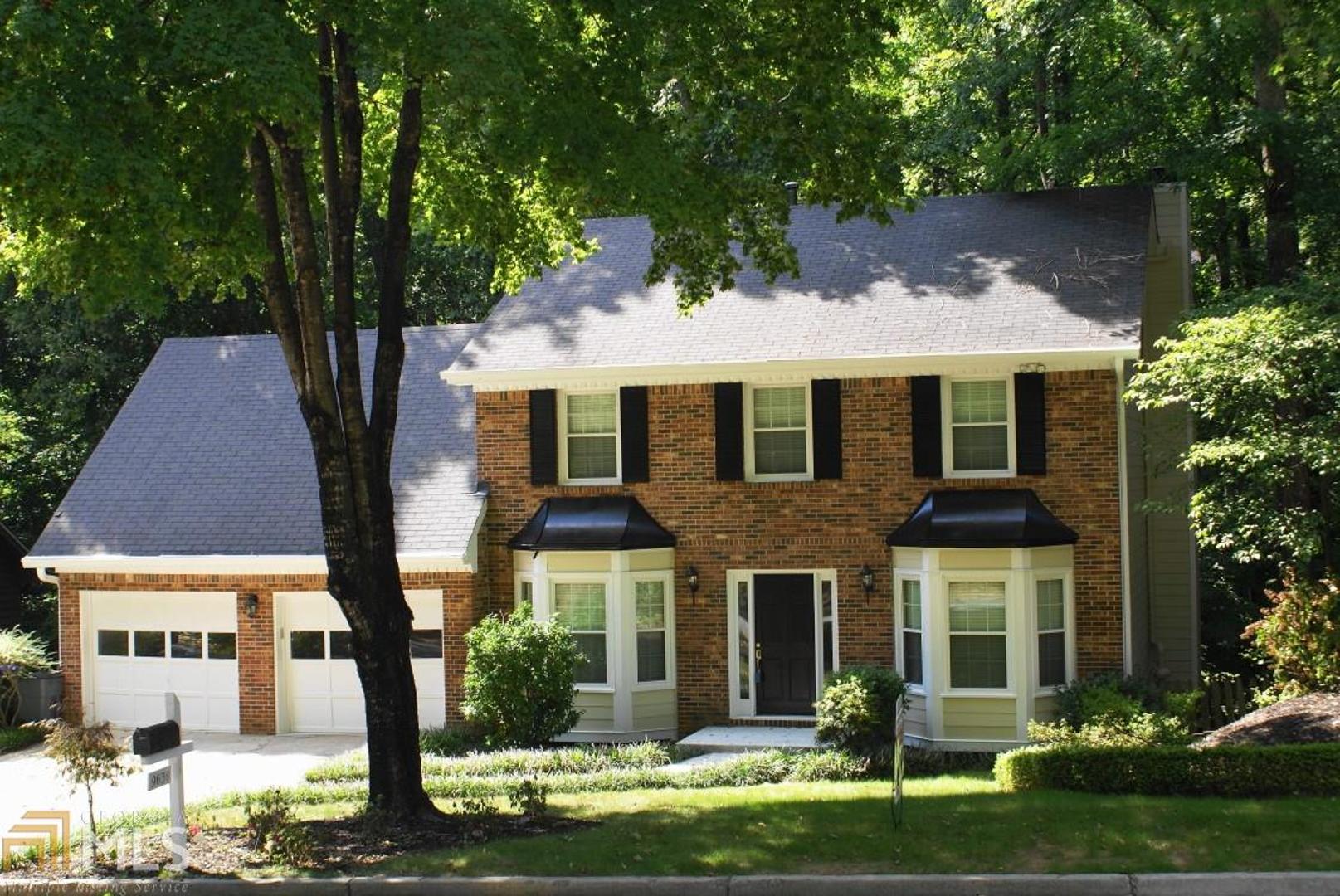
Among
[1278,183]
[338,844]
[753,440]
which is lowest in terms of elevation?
[338,844]

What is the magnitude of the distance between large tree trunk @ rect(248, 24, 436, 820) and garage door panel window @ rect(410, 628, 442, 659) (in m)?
8.48

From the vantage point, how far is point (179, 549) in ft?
73.9

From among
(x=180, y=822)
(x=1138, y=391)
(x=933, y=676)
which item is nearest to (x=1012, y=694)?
(x=933, y=676)

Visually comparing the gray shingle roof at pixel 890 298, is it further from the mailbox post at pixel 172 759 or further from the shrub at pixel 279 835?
the mailbox post at pixel 172 759

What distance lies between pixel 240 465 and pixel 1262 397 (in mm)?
15380

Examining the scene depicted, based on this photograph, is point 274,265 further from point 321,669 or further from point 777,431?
point 321,669

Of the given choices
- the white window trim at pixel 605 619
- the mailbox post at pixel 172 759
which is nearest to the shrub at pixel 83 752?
the mailbox post at pixel 172 759

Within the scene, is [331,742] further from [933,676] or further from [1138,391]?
[1138,391]

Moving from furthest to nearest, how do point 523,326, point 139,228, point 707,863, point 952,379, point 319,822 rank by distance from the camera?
1. point 523,326
2. point 952,379
3. point 319,822
4. point 139,228
5. point 707,863

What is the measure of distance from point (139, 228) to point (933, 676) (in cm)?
1187

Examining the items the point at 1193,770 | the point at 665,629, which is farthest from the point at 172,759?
the point at 665,629

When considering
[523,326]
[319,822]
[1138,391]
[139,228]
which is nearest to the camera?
[139,228]

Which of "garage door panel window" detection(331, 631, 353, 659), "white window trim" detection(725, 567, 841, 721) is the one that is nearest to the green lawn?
"white window trim" detection(725, 567, 841, 721)

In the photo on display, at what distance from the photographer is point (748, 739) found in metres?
19.8
